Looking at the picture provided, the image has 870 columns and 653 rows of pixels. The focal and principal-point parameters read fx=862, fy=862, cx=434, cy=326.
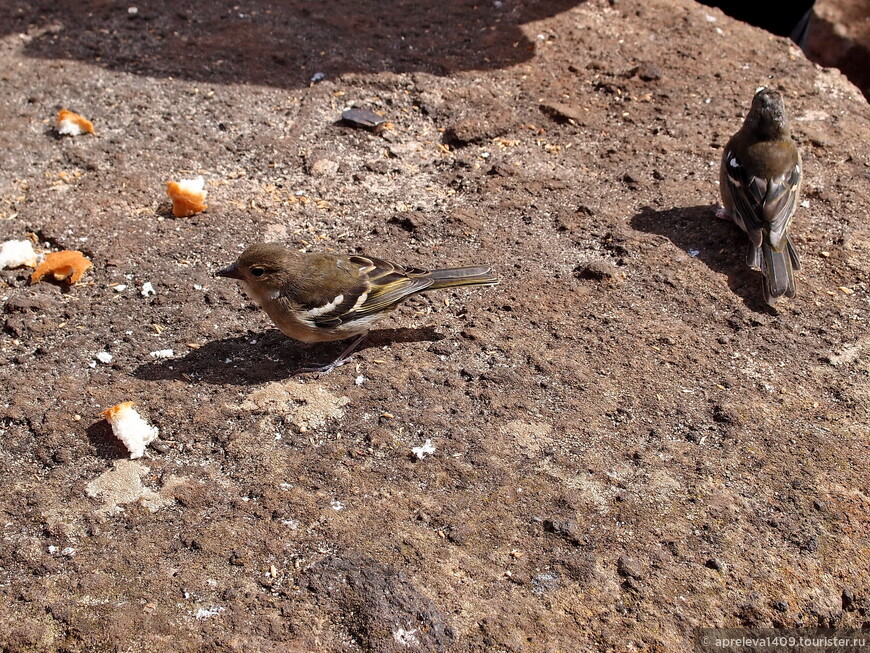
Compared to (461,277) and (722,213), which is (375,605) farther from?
(722,213)

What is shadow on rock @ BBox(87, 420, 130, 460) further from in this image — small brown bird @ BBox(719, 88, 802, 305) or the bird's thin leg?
small brown bird @ BBox(719, 88, 802, 305)

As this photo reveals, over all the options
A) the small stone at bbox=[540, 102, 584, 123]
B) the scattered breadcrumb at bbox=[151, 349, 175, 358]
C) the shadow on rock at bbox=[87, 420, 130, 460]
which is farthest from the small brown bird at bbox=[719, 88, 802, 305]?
the shadow on rock at bbox=[87, 420, 130, 460]

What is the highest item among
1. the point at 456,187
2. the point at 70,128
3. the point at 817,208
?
the point at 817,208

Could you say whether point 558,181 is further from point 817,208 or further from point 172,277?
point 172,277

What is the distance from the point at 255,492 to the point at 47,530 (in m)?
0.99

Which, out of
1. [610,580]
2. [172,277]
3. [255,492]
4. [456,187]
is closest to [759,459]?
[610,580]

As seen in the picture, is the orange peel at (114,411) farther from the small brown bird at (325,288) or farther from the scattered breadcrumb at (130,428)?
the small brown bird at (325,288)

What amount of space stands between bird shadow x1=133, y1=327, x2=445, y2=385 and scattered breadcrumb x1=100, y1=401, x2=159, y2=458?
0.49 m

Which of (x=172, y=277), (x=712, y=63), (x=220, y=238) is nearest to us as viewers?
(x=172, y=277)

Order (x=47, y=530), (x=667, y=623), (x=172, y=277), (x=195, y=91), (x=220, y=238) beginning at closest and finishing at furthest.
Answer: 1. (x=667, y=623)
2. (x=47, y=530)
3. (x=172, y=277)
4. (x=220, y=238)
5. (x=195, y=91)

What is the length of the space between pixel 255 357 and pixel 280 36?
443 cm

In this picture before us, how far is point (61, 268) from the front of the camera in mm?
5738

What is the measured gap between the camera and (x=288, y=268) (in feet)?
17.2

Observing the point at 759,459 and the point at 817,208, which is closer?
→ the point at 759,459
